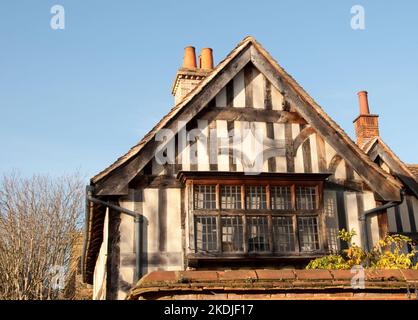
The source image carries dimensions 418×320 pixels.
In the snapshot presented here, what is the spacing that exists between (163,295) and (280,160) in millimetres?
7346

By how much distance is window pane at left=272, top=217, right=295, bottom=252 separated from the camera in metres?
11.6

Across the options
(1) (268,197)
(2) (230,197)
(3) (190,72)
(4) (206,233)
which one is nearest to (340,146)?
(1) (268,197)

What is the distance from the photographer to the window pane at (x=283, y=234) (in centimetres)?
1155

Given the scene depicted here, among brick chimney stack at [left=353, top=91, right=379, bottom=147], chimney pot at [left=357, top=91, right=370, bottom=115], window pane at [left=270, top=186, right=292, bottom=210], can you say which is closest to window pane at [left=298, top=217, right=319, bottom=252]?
window pane at [left=270, top=186, right=292, bottom=210]

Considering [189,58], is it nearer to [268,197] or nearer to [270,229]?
[268,197]

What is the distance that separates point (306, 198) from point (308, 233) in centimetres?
73

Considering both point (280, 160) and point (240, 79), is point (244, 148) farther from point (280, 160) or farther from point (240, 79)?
point (240, 79)

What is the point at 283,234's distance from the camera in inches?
459

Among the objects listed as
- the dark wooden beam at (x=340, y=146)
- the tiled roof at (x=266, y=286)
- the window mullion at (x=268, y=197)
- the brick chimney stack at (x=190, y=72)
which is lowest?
the tiled roof at (x=266, y=286)

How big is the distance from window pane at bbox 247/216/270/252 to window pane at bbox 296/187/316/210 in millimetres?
882

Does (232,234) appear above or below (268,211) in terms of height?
below

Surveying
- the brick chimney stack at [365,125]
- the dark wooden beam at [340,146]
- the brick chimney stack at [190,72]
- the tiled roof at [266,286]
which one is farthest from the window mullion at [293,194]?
the brick chimney stack at [365,125]

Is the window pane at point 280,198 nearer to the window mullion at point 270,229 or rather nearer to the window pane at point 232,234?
the window mullion at point 270,229
